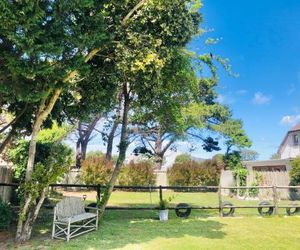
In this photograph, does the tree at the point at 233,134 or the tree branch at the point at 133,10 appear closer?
the tree branch at the point at 133,10

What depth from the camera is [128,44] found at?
28.8 feet

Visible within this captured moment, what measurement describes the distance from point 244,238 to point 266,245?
0.74m

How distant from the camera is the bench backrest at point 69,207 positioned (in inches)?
324

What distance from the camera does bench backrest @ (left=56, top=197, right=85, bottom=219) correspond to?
822 cm

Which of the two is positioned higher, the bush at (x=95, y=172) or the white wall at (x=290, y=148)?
the white wall at (x=290, y=148)

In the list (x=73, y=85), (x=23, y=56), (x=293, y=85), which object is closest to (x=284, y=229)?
(x=73, y=85)

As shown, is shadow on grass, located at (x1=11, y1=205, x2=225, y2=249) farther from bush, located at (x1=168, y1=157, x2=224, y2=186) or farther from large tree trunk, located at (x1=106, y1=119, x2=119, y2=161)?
large tree trunk, located at (x1=106, y1=119, x2=119, y2=161)

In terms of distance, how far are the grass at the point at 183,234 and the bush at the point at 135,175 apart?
43.3 feet

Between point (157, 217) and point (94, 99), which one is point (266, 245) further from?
point (94, 99)

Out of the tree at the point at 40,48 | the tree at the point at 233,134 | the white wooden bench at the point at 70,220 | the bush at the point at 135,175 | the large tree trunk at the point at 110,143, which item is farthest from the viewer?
the tree at the point at 233,134

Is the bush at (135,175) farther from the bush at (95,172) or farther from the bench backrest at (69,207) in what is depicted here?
the bench backrest at (69,207)

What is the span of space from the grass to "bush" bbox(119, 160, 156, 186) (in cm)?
1320

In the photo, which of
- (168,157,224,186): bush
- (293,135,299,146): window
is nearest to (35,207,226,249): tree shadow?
(168,157,224,186): bush

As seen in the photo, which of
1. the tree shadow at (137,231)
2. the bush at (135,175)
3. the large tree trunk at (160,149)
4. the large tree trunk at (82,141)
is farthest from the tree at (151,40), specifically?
the large tree trunk at (160,149)
